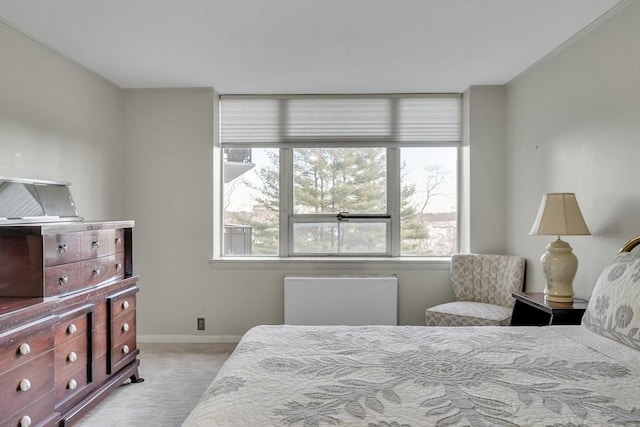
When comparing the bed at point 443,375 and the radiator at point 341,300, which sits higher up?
the bed at point 443,375

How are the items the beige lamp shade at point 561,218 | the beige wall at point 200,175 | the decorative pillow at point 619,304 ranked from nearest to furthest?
the decorative pillow at point 619,304 < the beige lamp shade at point 561,218 < the beige wall at point 200,175

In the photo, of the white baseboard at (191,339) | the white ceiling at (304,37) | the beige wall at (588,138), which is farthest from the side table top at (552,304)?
the white baseboard at (191,339)

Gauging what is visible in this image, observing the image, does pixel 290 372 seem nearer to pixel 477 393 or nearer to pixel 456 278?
pixel 477 393

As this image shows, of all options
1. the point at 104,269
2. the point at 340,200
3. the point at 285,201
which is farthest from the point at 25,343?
the point at 340,200

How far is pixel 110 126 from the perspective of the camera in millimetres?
3758

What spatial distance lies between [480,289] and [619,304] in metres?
1.89

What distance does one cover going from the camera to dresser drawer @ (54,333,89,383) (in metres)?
2.21

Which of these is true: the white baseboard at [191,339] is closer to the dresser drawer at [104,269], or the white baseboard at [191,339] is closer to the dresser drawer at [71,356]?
the dresser drawer at [104,269]

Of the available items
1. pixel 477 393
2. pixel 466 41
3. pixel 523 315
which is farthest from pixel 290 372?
pixel 466 41

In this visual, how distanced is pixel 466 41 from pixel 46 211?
308cm

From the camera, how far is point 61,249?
224 cm

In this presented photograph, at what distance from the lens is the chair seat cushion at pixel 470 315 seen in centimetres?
316

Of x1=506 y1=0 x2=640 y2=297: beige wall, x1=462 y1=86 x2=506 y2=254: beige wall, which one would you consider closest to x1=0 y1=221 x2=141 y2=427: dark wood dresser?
x1=462 y1=86 x2=506 y2=254: beige wall

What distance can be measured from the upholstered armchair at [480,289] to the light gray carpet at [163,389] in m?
1.90
